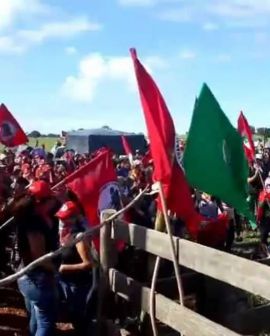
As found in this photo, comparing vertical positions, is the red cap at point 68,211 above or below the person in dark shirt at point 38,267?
above

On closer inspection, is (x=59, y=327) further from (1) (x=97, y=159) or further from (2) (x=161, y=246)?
(2) (x=161, y=246)

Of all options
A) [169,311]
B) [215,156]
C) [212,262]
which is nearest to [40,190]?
[215,156]

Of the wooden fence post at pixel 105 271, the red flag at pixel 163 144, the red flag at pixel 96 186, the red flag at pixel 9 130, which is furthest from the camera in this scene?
the red flag at pixel 9 130

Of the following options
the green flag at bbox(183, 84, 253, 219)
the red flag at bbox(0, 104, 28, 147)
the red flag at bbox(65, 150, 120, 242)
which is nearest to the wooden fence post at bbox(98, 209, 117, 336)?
the green flag at bbox(183, 84, 253, 219)

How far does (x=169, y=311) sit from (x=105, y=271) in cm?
107

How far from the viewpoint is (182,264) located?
446 cm

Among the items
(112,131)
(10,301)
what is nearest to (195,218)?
→ (10,301)

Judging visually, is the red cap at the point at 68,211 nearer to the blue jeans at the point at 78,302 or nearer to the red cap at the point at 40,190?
the red cap at the point at 40,190

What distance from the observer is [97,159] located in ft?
25.3

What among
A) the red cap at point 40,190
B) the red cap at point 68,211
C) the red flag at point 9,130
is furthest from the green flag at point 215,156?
the red flag at point 9,130

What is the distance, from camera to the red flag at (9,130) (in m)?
15.3

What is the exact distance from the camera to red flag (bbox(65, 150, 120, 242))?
7.13 m

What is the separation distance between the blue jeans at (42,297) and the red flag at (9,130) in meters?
9.68

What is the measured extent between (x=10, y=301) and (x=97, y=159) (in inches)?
101
